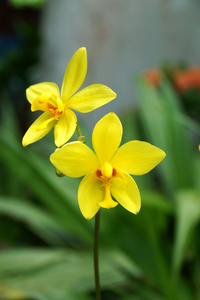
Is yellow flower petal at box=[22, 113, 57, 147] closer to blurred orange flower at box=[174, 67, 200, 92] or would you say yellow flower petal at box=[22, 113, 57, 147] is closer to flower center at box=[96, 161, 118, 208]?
flower center at box=[96, 161, 118, 208]

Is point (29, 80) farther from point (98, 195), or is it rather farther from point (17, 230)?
point (98, 195)

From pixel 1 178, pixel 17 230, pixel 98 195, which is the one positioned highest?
pixel 1 178

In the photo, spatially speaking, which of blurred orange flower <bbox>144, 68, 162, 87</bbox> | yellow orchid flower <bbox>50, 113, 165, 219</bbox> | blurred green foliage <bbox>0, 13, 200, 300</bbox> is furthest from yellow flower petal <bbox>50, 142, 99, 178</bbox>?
blurred orange flower <bbox>144, 68, 162, 87</bbox>

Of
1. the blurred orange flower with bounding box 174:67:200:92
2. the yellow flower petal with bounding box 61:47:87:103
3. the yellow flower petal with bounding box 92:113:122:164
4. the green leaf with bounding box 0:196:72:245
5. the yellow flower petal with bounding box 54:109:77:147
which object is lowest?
the yellow flower petal with bounding box 92:113:122:164

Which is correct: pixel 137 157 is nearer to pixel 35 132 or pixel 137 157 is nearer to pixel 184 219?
pixel 35 132

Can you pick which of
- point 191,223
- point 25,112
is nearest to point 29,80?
point 25,112

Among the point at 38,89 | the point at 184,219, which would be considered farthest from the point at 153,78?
the point at 38,89

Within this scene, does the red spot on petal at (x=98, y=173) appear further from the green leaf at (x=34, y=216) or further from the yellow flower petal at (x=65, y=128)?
the green leaf at (x=34, y=216)
